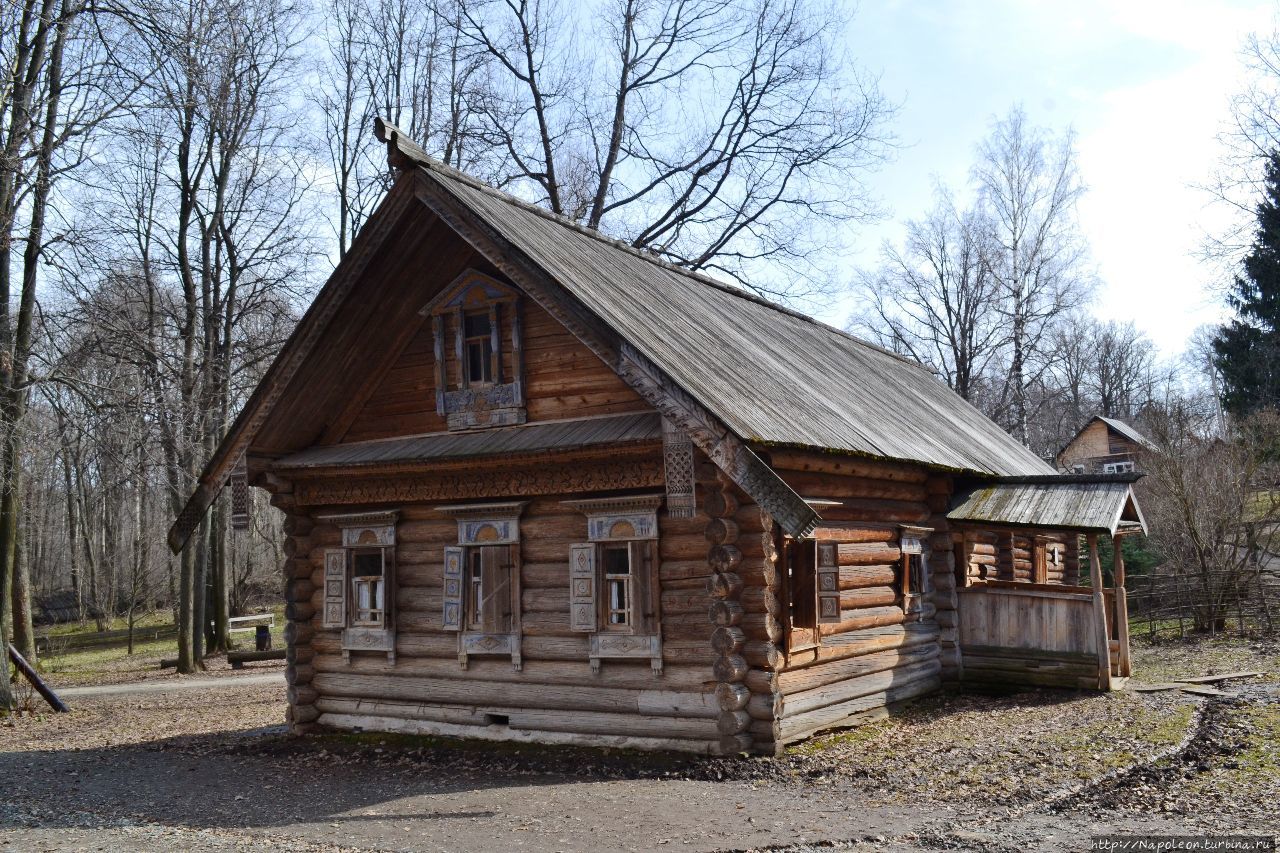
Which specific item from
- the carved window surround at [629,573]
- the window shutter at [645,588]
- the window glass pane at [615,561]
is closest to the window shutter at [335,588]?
the carved window surround at [629,573]

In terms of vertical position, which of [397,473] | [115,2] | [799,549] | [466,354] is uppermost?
[115,2]

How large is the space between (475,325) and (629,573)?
3918 millimetres

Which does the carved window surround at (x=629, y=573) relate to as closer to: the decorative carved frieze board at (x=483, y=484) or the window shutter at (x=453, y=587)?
the decorative carved frieze board at (x=483, y=484)

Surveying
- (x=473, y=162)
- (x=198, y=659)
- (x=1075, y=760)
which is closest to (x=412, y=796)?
(x=1075, y=760)

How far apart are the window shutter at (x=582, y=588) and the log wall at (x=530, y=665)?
23cm

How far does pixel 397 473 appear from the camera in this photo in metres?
14.1

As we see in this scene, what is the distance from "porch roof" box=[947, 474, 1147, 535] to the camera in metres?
15.3

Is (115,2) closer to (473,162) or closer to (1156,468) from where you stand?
(473,162)

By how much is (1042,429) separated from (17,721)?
52.5m

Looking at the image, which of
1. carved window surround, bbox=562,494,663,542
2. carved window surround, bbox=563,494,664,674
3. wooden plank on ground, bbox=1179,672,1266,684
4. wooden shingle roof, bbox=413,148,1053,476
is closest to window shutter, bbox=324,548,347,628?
carved window surround, bbox=563,494,664,674

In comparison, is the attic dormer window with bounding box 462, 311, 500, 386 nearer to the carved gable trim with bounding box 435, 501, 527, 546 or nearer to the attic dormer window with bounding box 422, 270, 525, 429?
the attic dormer window with bounding box 422, 270, 525, 429

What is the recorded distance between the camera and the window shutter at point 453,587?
1341cm

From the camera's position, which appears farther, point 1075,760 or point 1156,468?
point 1156,468

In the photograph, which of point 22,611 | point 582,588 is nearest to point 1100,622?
point 582,588
